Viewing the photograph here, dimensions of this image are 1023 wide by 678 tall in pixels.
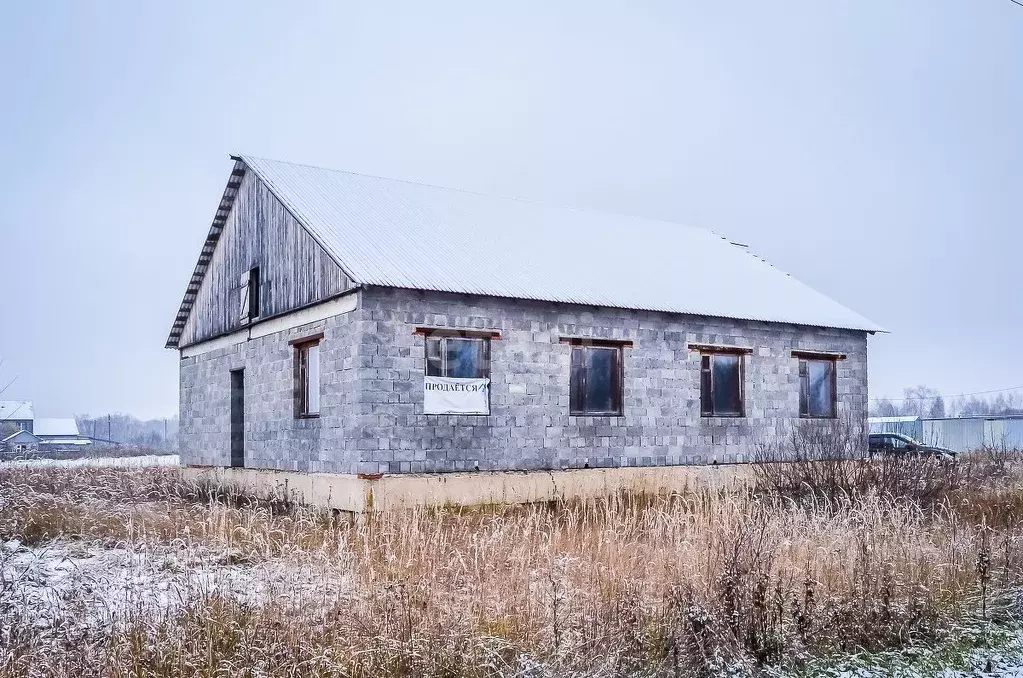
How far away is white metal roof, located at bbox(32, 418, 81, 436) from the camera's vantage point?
324 ft

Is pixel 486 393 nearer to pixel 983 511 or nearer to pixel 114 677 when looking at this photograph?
pixel 983 511

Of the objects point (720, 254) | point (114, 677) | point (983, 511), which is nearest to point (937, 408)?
point (720, 254)

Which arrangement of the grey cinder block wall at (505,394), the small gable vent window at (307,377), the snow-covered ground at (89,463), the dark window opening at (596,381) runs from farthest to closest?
the snow-covered ground at (89,463) < the dark window opening at (596,381) < the small gable vent window at (307,377) < the grey cinder block wall at (505,394)

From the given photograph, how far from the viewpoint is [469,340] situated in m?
17.3

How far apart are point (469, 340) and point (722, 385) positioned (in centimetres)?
670

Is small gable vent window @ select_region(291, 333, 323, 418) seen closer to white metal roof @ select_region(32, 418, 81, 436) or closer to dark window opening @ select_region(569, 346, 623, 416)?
dark window opening @ select_region(569, 346, 623, 416)

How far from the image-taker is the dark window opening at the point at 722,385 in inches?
814

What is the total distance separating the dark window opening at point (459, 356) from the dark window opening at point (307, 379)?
8.05ft

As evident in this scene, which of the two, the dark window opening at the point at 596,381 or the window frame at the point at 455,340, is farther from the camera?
the dark window opening at the point at 596,381

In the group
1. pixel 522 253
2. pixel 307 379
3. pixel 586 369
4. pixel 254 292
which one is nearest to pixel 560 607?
pixel 586 369

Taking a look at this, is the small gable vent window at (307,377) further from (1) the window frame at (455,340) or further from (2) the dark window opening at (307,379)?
(1) the window frame at (455,340)

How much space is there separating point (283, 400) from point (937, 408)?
160279 mm

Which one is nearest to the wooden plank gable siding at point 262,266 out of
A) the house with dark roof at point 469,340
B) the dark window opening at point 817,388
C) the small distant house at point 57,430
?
the house with dark roof at point 469,340

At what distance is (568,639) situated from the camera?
704 cm
